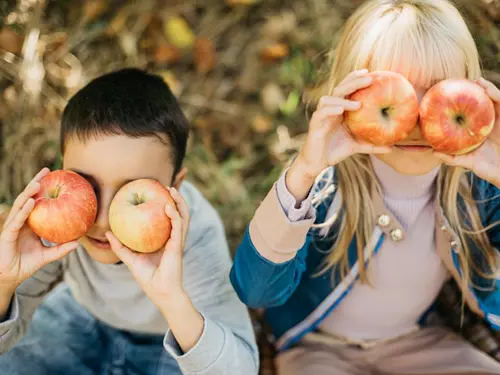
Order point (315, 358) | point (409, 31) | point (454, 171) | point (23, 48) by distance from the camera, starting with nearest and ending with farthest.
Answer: point (409, 31), point (454, 171), point (315, 358), point (23, 48)

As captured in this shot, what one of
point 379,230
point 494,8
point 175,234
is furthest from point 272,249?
point 494,8

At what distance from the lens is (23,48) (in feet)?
6.63

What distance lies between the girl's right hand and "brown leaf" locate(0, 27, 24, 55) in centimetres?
99

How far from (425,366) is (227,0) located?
4.98 ft

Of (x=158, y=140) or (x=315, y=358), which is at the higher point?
(x=158, y=140)

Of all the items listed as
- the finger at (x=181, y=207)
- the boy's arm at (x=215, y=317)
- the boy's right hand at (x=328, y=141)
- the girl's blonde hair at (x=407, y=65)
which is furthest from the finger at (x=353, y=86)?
the boy's arm at (x=215, y=317)

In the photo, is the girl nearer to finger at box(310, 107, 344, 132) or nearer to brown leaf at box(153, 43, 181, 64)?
finger at box(310, 107, 344, 132)

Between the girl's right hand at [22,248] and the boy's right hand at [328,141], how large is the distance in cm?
43

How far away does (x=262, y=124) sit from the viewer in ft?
7.43

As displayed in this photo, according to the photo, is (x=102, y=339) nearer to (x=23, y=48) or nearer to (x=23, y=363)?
(x=23, y=363)

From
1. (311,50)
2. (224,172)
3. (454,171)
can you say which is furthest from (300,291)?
(311,50)

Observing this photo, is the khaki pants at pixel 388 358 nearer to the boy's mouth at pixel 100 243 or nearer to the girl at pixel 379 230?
the girl at pixel 379 230

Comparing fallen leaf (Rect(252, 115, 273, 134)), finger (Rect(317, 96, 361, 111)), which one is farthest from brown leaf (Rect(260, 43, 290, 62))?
finger (Rect(317, 96, 361, 111))

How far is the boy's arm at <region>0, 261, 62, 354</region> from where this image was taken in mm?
1236
